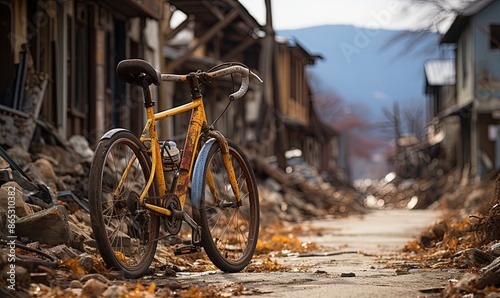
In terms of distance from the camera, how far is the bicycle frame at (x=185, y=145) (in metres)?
5.97

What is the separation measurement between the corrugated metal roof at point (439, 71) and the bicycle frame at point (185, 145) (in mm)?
39434

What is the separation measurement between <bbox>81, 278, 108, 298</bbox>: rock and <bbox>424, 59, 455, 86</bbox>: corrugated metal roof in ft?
136

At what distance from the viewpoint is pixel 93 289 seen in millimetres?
4664

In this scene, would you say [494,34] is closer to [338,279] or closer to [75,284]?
[338,279]

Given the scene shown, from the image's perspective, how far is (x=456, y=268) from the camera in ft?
21.8

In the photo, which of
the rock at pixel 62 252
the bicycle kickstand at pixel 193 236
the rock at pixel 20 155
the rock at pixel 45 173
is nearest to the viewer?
the rock at pixel 62 252

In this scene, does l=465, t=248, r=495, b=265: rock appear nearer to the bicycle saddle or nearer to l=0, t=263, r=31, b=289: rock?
the bicycle saddle

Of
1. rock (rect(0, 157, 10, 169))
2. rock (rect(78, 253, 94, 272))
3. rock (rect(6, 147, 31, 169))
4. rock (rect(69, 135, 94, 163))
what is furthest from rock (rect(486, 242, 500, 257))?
rock (rect(69, 135, 94, 163))

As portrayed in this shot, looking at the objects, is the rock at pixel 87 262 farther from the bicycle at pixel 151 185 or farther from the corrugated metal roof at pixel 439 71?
the corrugated metal roof at pixel 439 71

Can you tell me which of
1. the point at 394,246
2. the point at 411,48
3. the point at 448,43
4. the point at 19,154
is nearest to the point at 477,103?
the point at 411,48

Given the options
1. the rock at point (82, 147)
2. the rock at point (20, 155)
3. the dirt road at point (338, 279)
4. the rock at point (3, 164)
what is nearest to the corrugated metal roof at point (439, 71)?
the rock at point (82, 147)

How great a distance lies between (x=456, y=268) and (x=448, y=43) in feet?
104

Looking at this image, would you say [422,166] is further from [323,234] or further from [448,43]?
[323,234]

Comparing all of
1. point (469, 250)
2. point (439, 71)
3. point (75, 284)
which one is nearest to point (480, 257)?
point (469, 250)
